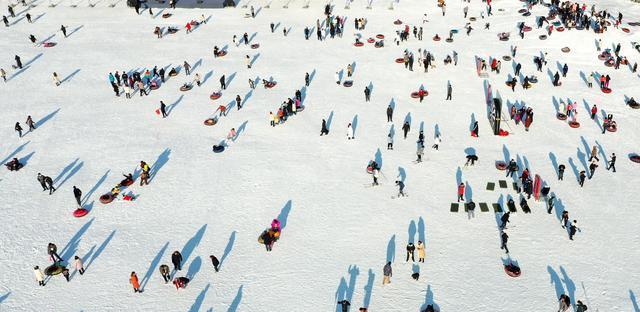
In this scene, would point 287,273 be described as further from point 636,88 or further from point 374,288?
point 636,88

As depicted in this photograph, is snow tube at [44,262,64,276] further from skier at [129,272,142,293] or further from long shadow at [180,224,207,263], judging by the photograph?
long shadow at [180,224,207,263]

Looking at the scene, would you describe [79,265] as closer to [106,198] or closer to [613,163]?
[106,198]

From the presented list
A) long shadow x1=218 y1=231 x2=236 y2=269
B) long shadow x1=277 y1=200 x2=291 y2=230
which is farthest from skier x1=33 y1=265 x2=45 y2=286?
long shadow x1=277 y1=200 x2=291 y2=230

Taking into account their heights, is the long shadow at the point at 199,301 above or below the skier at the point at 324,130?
below

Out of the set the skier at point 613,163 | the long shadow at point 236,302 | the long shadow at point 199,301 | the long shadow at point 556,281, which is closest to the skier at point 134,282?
the long shadow at point 199,301

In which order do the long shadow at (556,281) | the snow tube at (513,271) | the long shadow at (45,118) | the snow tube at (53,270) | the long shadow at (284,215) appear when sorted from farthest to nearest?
the long shadow at (45,118)
the long shadow at (284,215)
the snow tube at (53,270)
the snow tube at (513,271)
the long shadow at (556,281)

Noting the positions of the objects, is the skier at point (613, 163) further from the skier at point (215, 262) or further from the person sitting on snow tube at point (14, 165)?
the person sitting on snow tube at point (14, 165)

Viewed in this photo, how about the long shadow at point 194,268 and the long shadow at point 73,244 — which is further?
the long shadow at point 73,244
